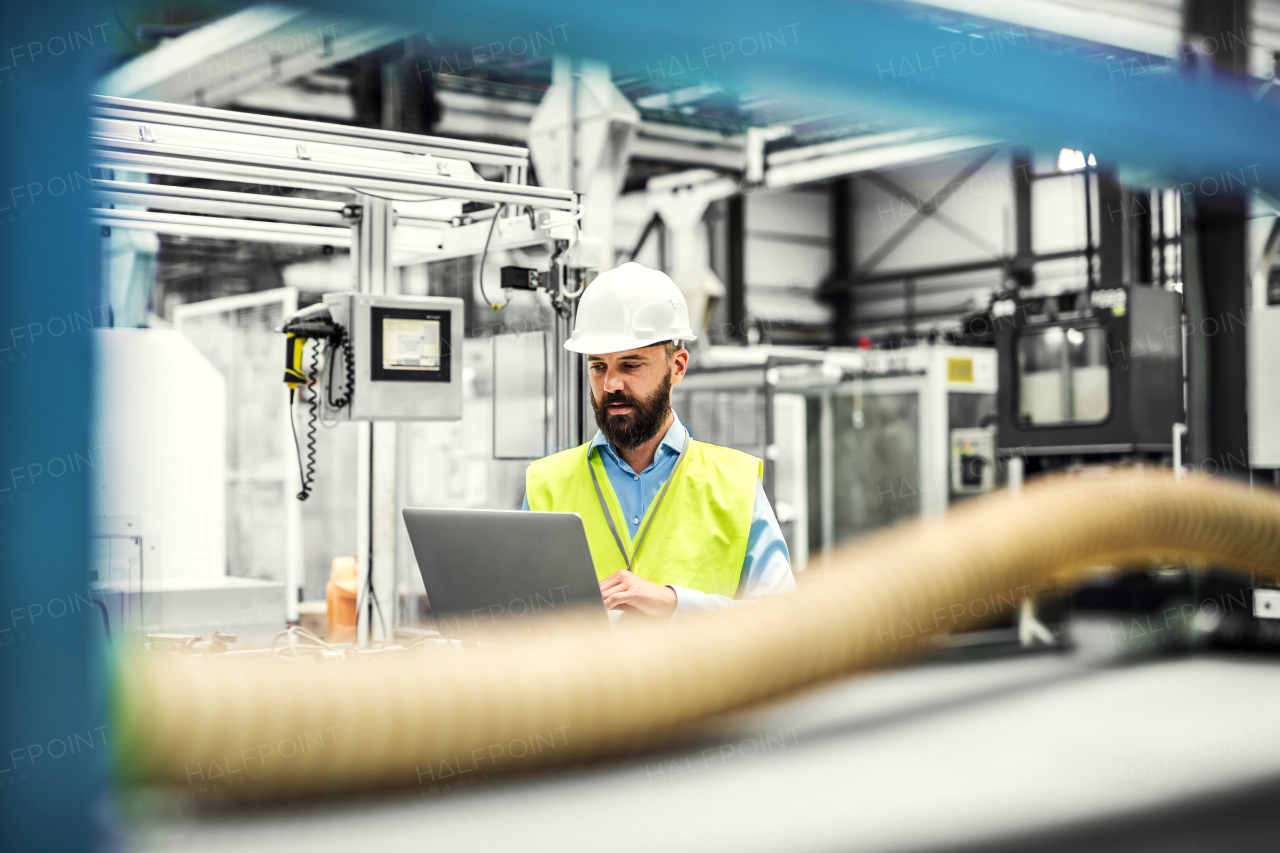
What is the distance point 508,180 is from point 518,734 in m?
4.34

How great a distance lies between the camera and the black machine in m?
6.75

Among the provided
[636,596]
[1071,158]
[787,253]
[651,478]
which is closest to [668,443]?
[651,478]

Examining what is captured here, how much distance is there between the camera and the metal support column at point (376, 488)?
437 centimetres

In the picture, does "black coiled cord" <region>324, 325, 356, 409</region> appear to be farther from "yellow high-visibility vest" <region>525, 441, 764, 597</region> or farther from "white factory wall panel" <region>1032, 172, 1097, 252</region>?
"white factory wall panel" <region>1032, 172, 1097, 252</region>

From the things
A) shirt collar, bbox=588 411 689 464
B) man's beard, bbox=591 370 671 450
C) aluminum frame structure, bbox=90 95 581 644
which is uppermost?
aluminum frame structure, bbox=90 95 581 644

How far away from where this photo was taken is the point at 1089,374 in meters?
7.12

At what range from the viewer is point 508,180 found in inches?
182

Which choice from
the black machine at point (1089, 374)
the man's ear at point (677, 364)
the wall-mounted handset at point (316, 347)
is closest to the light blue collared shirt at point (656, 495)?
the man's ear at point (677, 364)

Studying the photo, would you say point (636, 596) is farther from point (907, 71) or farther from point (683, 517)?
point (907, 71)

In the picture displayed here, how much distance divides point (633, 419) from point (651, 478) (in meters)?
0.16

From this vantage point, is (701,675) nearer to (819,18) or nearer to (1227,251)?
(819,18)

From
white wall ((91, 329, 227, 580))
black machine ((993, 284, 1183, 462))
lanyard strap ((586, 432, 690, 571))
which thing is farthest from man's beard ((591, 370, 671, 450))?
black machine ((993, 284, 1183, 462))

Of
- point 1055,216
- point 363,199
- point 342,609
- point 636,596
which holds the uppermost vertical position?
point 1055,216

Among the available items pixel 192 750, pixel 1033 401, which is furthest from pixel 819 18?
pixel 1033 401
